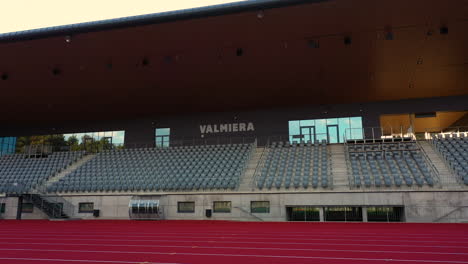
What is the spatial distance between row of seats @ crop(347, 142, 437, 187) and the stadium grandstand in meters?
0.11

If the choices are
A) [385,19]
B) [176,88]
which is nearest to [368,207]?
[385,19]

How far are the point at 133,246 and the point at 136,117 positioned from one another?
752 inches

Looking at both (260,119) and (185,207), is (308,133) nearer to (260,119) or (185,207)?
(260,119)

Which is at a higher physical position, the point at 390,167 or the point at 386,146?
the point at 386,146

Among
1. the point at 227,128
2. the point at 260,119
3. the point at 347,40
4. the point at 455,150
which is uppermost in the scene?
the point at 347,40

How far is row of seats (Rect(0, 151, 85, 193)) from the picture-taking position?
1977 centimetres

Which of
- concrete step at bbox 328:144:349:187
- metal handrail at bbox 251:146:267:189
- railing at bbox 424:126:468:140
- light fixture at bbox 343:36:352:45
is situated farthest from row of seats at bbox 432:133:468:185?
metal handrail at bbox 251:146:267:189

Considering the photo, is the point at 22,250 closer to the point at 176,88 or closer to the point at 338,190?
the point at 338,190

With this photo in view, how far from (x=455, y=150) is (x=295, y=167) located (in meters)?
8.83

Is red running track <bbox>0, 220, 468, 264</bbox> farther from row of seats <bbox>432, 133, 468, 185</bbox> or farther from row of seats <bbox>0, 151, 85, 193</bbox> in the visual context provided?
row of seats <bbox>0, 151, 85, 193</bbox>

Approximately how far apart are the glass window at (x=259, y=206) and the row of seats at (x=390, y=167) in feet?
13.6

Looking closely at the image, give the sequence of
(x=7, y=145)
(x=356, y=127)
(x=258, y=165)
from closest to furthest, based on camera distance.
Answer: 1. (x=258, y=165)
2. (x=356, y=127)
3. (x=7, y=145)

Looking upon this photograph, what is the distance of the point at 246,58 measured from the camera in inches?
651

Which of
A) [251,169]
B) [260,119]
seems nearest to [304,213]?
[251,169]
